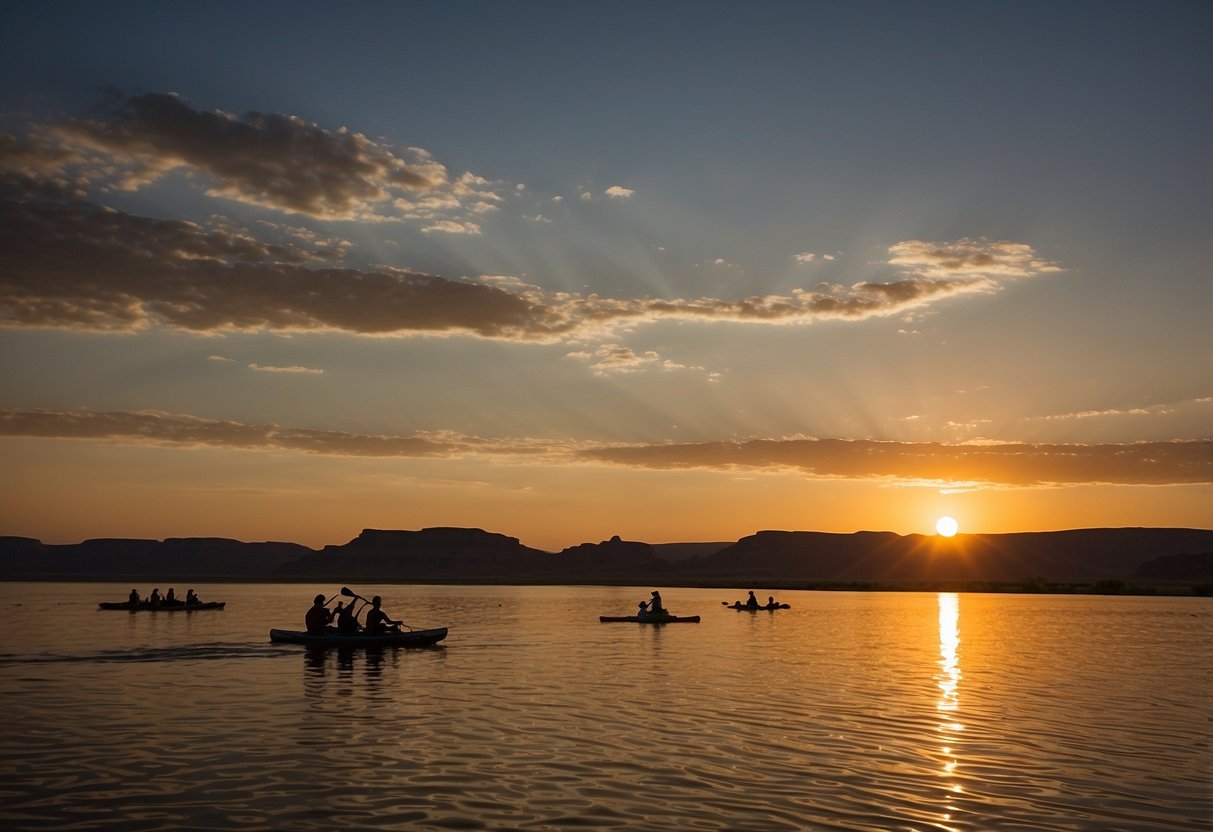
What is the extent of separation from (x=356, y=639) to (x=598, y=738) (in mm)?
23466

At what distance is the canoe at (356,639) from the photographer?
41.7m

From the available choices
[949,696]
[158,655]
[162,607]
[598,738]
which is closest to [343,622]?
[158,655]

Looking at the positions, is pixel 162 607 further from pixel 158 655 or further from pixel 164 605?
pixel 158 655

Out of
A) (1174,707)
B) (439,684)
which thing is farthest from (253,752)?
(1174,707)

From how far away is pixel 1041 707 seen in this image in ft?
89.0

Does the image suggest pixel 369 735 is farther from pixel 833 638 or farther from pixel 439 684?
pixel 833 638

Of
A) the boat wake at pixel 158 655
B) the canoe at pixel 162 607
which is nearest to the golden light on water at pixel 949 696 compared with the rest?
the boat wake at pixel 158 655

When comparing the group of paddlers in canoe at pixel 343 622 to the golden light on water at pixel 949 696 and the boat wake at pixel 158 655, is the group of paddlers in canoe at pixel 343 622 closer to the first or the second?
the boat wake at pixel 158 655

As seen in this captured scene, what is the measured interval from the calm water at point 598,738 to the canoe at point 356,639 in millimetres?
846

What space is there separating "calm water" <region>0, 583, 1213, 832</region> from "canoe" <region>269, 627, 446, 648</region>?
33.3 inches

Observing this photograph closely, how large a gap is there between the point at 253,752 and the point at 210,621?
4733 centimetres

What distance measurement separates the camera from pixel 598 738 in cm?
2112

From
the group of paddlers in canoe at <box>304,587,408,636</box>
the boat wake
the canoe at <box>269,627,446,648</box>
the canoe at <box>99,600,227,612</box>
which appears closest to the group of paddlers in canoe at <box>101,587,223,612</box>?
the canoe at <box>99,600,227,612</box>

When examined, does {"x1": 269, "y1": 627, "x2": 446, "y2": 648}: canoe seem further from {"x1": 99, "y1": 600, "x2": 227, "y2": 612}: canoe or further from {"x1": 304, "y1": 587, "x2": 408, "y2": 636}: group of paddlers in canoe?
{"x1": 99, "y1": 600, "x2": 227, "y2": 612}: canoe
